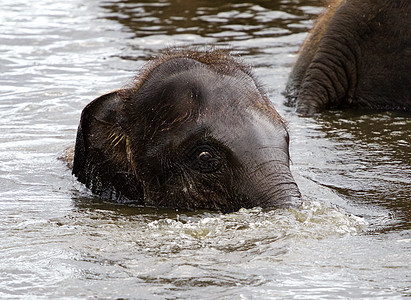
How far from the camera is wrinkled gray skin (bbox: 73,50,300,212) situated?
7055mm

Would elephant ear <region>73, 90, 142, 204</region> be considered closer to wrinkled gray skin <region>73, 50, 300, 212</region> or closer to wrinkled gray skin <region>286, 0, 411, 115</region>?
wrinkled gray skin <region>73, 50, 300, 212</region>

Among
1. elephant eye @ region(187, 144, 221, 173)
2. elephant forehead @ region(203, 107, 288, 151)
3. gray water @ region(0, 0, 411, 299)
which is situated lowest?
gray water @ region(0, 0, 411, 299)

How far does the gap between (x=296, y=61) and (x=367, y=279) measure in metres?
7.02

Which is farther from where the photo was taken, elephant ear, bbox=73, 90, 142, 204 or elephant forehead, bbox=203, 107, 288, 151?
elephant ear, bbox=73, 90, 142, 204

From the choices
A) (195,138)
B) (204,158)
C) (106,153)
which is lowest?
(106,153)

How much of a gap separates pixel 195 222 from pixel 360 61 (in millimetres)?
5552

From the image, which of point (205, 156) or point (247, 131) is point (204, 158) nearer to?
point (205, 156)

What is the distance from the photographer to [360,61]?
11.9 metres

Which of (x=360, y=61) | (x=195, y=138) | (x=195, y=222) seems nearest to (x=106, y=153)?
(x=195, y=138)

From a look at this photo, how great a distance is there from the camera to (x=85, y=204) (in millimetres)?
7770

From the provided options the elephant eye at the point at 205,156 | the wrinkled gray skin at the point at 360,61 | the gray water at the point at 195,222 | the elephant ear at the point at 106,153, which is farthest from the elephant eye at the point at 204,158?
the wrinkled gray skin at the point at 360,61

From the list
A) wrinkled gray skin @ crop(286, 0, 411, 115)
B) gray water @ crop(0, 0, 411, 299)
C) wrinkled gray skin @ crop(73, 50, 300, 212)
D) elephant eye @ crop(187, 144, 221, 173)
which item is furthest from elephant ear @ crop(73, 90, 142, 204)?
wrinkled gray skin @ crop(286, 0, 411, 115)

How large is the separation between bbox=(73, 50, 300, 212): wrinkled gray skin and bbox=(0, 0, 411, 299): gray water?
0.18 metres

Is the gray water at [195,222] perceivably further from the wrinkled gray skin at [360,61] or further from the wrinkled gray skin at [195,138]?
the wrinkled gray skin at [360,61]
